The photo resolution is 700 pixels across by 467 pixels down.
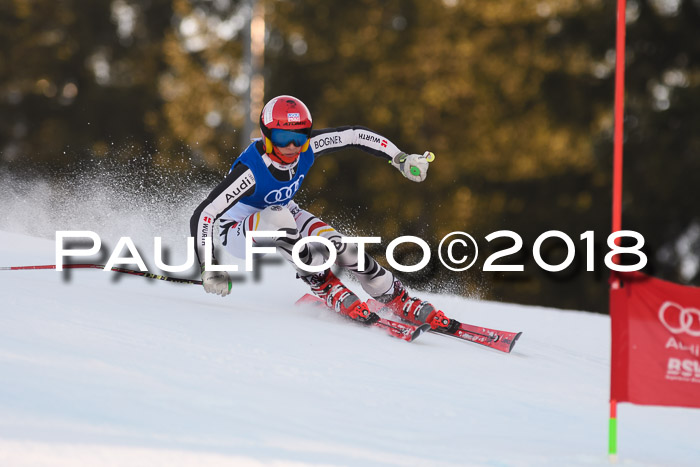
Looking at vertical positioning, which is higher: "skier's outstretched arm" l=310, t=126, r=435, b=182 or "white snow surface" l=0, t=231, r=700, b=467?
"skier's outstretched arm" l=310, t=126, r=435, b=182

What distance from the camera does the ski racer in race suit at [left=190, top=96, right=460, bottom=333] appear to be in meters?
6.27

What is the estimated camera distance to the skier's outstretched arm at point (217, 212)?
6.06 m

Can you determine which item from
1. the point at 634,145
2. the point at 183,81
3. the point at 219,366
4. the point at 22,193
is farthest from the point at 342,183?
the point at 219,366

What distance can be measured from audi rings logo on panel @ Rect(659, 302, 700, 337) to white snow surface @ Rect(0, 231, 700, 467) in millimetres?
645

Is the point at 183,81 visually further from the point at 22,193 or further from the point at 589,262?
the point at 22,193

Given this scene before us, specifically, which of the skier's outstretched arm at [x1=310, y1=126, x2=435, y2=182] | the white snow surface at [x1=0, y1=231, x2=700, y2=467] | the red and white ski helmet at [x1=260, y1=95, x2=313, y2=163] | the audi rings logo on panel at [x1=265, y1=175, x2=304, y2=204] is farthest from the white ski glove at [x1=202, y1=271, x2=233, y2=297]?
the skier's outstretched arm at [x1=310, y1=126, x2=435, y2=182]

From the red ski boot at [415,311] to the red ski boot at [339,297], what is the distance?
0.22 m

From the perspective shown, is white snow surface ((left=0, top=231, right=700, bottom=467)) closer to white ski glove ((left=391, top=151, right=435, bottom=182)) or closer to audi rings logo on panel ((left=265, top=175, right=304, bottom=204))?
audi rings logo on panel ((left=265, top=175, right=304, bottom=204))

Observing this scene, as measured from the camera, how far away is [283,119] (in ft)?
20.7

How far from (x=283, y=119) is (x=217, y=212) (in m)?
0.76

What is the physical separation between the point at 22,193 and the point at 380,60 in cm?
1278

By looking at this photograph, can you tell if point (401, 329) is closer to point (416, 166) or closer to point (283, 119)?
point (416, 166)

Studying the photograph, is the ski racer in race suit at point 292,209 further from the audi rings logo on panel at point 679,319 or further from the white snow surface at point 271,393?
the audi rings logo on panel at point 679,319

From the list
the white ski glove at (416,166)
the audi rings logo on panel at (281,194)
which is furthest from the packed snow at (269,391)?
the white ski glove at (416,166)
